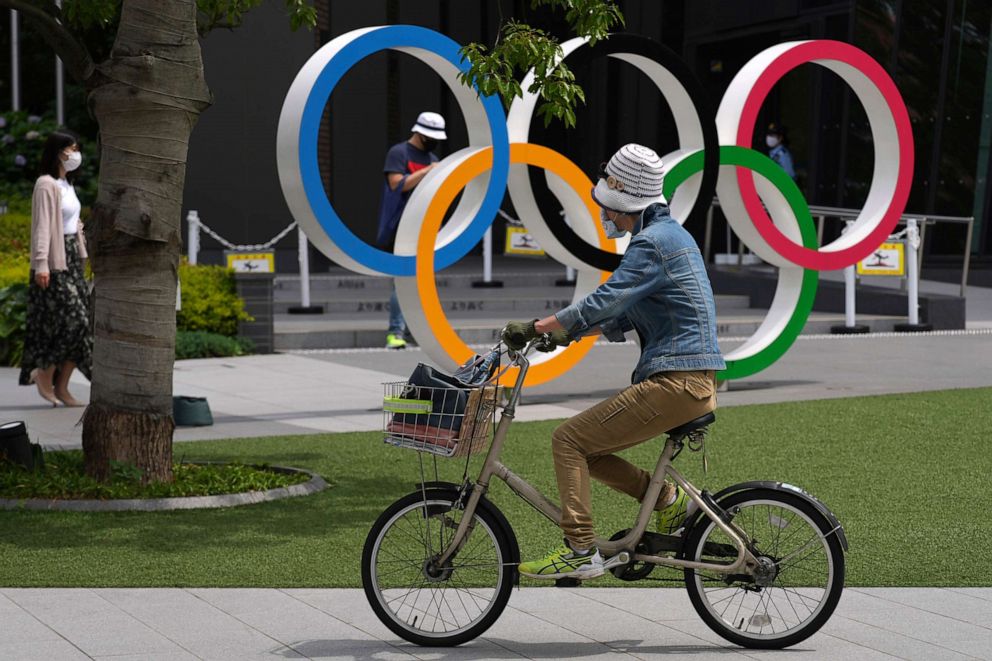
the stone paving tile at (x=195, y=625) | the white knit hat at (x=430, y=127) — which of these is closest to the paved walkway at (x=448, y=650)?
the stone paving tile at (x=195, y=625)

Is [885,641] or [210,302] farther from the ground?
[210,302]

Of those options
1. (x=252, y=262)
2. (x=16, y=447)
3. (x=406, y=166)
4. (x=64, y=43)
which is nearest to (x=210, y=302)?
(x=252, y=262)

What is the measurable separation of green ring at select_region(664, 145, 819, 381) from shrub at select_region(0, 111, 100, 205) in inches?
441

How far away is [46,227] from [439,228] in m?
3.01

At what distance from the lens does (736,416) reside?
11.6 metres

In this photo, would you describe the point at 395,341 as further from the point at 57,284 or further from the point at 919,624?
the point at 919,624

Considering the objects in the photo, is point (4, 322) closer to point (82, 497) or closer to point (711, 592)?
point (82, 497)

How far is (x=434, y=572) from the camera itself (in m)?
5.78

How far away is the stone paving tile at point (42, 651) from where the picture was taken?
18.0ft

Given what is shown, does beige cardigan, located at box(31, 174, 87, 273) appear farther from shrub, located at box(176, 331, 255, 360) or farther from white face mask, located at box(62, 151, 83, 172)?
shrub, located at box(176, 331, 255, 360)

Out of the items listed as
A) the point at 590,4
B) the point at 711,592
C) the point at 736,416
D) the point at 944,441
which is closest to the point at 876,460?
→ the point at 944,441

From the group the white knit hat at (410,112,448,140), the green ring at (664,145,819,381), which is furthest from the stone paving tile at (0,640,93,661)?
the white knit hat at (410,112,448,140)

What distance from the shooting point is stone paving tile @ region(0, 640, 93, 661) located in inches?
216

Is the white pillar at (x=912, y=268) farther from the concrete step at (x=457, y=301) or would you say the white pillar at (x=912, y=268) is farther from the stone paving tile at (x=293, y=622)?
the stone paving tile at (x=293, y=622)
